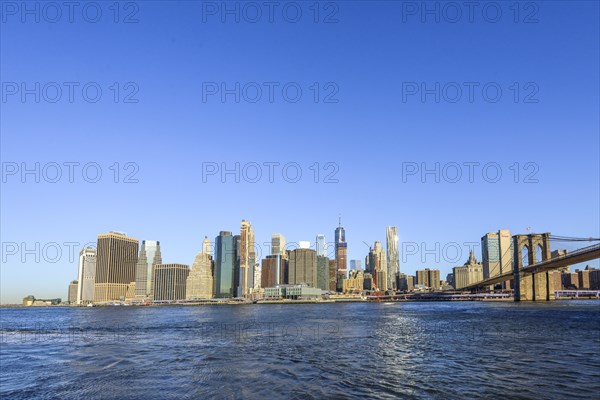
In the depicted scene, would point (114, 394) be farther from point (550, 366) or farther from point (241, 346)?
point (550, 366)

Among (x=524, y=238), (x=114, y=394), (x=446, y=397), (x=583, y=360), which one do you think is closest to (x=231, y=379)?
(x=114, y=394)

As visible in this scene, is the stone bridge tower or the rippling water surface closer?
the rippling water surface

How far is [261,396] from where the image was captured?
19438 millimetres

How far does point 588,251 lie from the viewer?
102m

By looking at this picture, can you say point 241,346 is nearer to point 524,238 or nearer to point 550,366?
point 550,366

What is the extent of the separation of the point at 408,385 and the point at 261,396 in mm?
6879

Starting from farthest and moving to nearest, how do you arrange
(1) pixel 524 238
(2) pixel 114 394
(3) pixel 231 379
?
1. (1) pixel 524 238
2. (3) pixel 231 379
3. (2) pixel 114 394

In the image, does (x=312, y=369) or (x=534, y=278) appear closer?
(x=312, y=369)

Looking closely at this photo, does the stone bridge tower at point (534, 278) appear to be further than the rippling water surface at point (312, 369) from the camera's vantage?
Yes

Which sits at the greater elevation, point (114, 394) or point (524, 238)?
point (524, 238)

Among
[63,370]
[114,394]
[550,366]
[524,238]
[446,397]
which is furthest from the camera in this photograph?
[524,238]

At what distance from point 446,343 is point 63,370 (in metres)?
Result: 28.4

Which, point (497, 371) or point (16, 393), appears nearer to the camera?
point (16, 393)

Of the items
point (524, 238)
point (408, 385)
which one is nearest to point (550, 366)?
point (408, 385)
